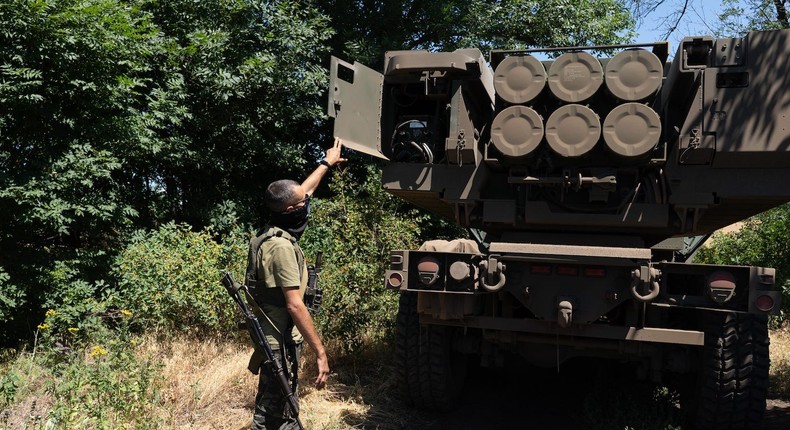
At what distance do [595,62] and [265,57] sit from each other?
6192 millimetres

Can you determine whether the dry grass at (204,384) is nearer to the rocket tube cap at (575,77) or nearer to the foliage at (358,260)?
the foliage at (358,260)

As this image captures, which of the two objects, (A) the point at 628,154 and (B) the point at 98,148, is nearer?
(A) the point at 628,154

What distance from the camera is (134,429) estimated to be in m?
3.99

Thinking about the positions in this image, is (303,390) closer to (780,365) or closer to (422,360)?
(422,360)

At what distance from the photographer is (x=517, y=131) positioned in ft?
14.6

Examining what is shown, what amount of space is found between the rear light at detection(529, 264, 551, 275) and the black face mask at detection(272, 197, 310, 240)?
1.62 meters

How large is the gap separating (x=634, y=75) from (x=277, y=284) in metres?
2.79

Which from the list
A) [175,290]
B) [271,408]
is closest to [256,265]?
[271,408]

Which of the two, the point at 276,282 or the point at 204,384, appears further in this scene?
the point at 204,384

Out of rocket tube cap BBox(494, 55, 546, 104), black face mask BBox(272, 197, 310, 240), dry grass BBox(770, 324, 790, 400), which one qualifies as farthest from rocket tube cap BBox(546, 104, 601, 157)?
dry grass BBox(770, 324, 790, 400)

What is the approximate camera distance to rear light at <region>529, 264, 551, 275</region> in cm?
427

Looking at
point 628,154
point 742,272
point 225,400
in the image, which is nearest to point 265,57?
point 225,400

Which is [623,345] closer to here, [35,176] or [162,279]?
[162,279]

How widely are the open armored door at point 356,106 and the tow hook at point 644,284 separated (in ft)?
6.66
